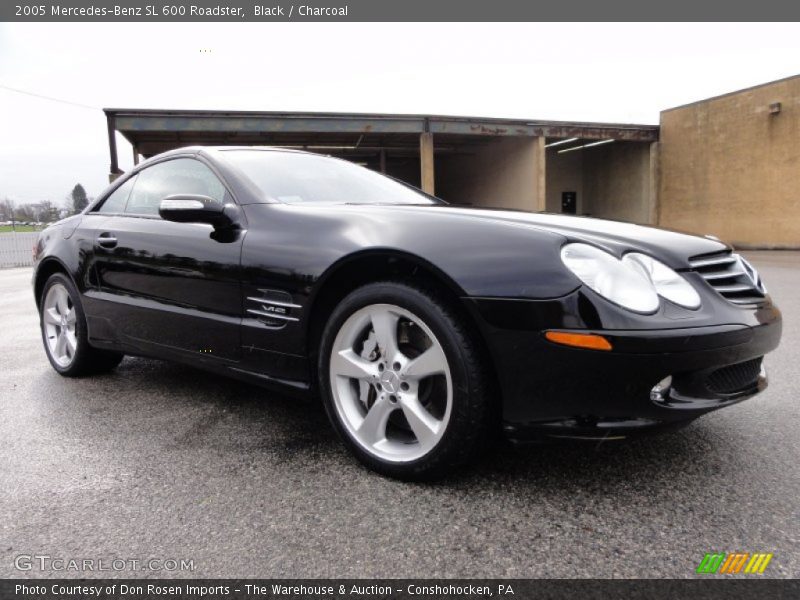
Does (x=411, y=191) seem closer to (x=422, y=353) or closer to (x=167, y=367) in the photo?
(x=422, y=353)

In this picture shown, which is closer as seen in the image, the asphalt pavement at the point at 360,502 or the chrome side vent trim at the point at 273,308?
the asphalt pavement at the point at 360,502

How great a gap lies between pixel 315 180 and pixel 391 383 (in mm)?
1378

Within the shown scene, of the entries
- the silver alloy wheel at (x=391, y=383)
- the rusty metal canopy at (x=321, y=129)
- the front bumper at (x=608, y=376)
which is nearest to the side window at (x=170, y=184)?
the silver alloy wheel at (x=391, y=383)

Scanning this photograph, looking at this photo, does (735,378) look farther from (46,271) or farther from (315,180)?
(46,271)

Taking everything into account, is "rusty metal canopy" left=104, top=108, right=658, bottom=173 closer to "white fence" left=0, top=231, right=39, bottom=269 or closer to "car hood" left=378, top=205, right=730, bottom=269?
"white fence" left=0, top=231, right=39, bottom=269

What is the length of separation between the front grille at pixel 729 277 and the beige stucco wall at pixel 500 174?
47.5 ft

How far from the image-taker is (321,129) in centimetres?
1667

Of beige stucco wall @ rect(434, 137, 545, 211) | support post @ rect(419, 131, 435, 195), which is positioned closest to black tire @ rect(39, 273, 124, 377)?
beige stucco wall @ rect(434, 137, 545, 211)

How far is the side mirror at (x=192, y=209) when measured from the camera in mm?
2533

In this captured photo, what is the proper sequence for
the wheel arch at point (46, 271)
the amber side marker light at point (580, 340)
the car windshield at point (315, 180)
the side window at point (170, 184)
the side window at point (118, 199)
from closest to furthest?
the amber side marker light at point (580, 340) < the car windshield at point (315, 180) < the side window at point (170, 184) < the side window at point (118, 199) < the wheel arch at point (46, 271)

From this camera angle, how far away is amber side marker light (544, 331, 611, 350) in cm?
177

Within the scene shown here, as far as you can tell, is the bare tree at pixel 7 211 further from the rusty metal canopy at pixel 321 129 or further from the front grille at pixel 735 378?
the front grille at pixel 735 378

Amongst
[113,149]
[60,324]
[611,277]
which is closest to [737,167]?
[113,149]

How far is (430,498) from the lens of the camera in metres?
2.00
